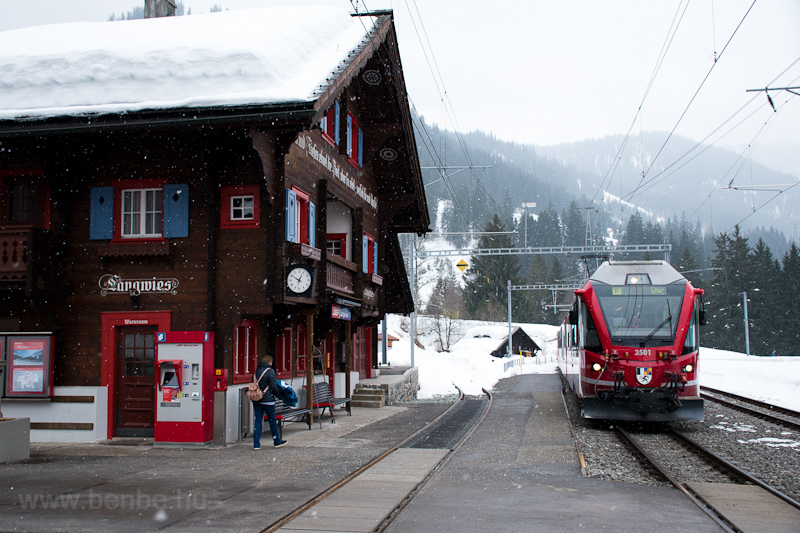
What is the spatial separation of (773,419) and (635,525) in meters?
11.6

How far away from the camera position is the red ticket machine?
13508 mm

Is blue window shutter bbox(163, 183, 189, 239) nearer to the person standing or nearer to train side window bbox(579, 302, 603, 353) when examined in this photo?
the person standing

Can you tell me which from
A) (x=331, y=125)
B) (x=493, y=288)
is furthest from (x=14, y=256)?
(x=493, y=288)

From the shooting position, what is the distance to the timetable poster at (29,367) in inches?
558

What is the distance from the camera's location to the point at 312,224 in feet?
56.0

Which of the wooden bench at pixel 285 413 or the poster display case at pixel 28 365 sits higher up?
the poster display case at pixel 28 365

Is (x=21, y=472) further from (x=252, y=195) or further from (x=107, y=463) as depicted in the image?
(x=252, y=195)

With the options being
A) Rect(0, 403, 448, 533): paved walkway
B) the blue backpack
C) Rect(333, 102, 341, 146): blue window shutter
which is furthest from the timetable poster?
Rect(333, 102, 341, 146): blue window shutter

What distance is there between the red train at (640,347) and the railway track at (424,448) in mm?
2854

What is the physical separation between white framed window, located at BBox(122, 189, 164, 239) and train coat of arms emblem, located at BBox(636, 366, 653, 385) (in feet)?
31.8

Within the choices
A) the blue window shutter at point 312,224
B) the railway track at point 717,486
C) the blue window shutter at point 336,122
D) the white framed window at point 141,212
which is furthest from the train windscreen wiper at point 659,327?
the white framed window at point 141,212

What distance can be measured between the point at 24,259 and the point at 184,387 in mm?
3877

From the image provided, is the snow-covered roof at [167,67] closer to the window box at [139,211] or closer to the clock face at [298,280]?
the window box at [139,211]

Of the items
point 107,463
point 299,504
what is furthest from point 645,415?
point 107,463
